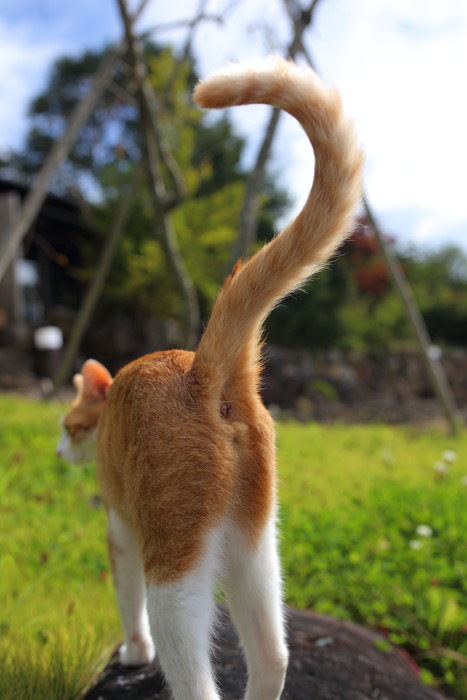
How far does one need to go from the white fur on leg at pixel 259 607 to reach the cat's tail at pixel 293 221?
37 cm

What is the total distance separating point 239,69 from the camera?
1340mm

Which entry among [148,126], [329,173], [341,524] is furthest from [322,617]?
[148,126]

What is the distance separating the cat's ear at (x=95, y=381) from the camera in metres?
2.10

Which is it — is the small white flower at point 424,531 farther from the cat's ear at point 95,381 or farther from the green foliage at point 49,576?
the cat's ear at point 95,381

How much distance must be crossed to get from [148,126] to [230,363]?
3.88 m

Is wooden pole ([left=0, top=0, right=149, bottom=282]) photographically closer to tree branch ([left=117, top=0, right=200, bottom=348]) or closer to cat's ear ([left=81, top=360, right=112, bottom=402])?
tree branch ([left=117, top=0, right=200, bottom=348])

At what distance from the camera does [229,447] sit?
141 cm

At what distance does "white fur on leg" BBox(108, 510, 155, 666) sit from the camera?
1.76 m

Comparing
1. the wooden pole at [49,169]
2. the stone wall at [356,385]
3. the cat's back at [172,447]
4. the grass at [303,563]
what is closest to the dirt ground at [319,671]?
the grass at [303,563]

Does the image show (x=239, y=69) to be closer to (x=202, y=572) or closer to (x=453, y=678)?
(x=202, y=572)

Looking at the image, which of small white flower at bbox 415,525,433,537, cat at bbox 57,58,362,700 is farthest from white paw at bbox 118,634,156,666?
small white flower at bbox 415,525,433,537

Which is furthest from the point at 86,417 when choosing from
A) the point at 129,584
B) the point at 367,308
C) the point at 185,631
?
the point at 367,308

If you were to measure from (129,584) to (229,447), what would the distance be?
0.68 m

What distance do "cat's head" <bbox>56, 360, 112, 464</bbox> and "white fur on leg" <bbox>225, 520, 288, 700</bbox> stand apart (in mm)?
874
